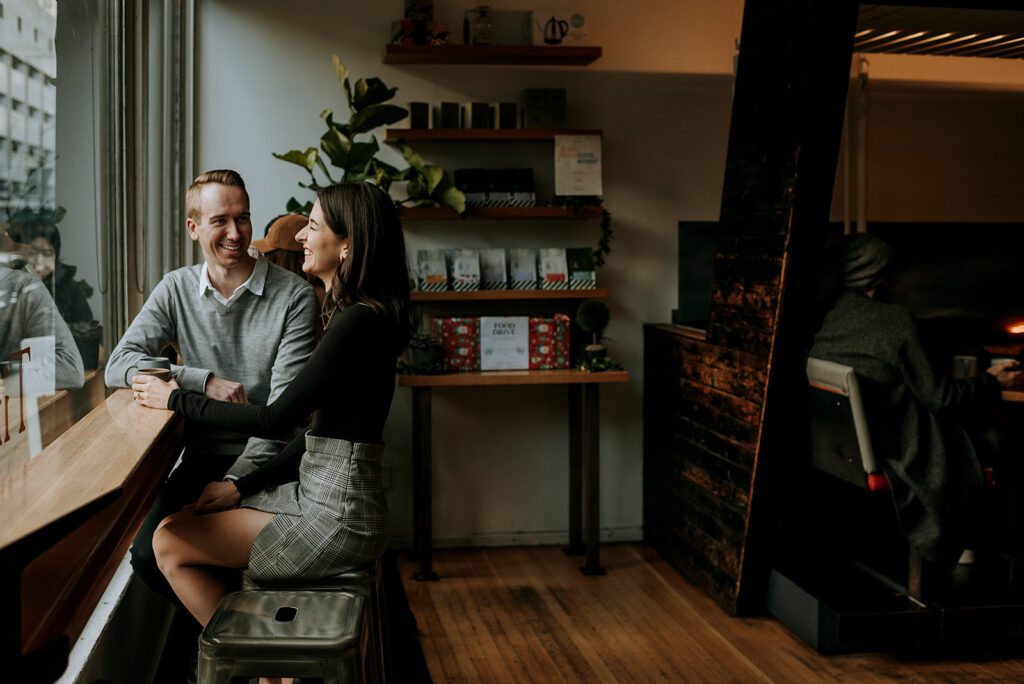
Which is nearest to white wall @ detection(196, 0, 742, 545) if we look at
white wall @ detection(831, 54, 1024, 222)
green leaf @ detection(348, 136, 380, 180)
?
green leaf @ detection(348, 136, 380, 180)

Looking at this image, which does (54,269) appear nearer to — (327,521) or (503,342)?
(327,521)

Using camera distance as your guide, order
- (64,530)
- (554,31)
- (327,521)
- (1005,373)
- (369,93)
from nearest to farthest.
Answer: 1. (64,530)
2. (327,521)
3. (1005,373)
4. (369,93)
5. (554,31)

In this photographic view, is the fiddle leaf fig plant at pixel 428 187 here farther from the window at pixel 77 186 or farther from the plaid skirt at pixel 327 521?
the plaid skirt at pixel 327 521

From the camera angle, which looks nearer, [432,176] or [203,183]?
[203,183]

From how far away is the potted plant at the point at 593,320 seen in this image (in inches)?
162

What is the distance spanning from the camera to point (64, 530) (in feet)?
3.67

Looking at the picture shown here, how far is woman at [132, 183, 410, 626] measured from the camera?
2.00m

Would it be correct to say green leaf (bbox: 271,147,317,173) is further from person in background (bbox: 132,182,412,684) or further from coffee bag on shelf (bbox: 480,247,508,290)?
person in background (bbox: 132,182,412,684)

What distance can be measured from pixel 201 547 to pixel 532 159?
286 centimetres

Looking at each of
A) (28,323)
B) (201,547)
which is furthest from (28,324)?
(201,547)

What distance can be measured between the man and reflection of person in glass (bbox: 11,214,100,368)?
0.16 meters

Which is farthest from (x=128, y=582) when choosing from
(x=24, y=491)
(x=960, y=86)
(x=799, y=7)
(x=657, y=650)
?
(x=960, y=86)

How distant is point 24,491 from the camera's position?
129cm

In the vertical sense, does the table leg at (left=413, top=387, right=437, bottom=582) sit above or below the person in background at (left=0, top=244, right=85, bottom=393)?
below
